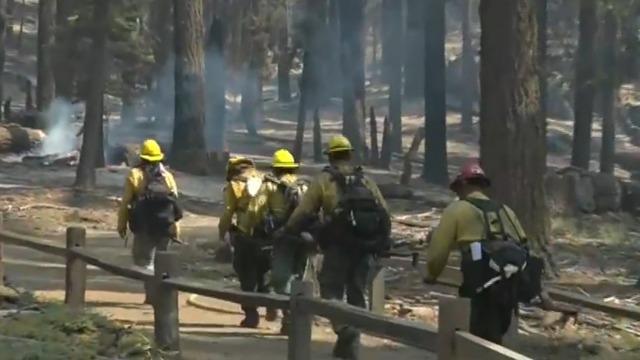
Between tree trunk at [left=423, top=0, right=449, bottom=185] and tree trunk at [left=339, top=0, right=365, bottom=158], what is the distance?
3400 millimetres

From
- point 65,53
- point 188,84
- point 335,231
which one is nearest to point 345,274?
point 335,231

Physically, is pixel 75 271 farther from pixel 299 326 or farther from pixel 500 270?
pixel 500 270

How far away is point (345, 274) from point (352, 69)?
36940 millimetres

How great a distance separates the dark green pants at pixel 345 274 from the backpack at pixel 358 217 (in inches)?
5.5

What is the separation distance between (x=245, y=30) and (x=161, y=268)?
4937 cm

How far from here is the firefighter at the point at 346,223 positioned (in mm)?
9914

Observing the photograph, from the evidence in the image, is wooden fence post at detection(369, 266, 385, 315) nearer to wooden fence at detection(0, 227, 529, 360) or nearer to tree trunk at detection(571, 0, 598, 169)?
wooden fence at detection(0, 227, 529, 360)

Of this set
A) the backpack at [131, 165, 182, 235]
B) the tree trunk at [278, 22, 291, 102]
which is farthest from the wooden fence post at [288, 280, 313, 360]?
the tree trunk at [278, 22, 291, 102]

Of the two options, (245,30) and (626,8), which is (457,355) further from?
(245,30)

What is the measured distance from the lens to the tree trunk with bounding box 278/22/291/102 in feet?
188

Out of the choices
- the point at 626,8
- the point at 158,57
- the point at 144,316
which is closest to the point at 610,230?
the point at 144,316

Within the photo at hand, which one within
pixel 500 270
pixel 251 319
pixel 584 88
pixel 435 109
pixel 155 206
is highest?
pixel 584 88

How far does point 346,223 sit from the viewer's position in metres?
9.94

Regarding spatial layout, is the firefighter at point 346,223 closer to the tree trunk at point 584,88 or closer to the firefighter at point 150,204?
the firefighter at point 150,204
